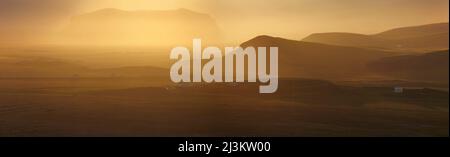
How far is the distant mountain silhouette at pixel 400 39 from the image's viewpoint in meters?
7.51

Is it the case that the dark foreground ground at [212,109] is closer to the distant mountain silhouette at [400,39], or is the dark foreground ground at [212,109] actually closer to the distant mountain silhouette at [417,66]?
the distant mountain silhouette at [417,66]

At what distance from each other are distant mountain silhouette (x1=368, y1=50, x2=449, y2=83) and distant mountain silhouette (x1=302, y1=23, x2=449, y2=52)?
0.16 metres

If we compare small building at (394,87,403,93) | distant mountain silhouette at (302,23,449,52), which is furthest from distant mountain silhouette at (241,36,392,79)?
small building at (394,87,403,93)

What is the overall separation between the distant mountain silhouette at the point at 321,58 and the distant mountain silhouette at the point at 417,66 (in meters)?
0.15

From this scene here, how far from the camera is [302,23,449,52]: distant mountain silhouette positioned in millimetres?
7508

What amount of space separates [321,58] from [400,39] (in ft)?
3.87

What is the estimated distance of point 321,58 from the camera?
7816 millimetres

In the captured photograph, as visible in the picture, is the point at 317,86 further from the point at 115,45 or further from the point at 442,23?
the point at 115,45

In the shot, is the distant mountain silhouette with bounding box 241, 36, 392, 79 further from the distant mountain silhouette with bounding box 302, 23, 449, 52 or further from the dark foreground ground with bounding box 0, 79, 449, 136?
the dark foreground ground with bounding box 0, 79, 449, 136

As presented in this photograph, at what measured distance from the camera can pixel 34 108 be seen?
25.4ft

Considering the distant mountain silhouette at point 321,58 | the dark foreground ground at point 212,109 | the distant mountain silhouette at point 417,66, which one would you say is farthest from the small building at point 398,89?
the distant mountain silhouette at point 321,58

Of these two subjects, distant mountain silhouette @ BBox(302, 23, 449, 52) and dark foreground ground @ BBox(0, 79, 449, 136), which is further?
distant mountain silhouette @ BBox(302, 23, 449, 52)

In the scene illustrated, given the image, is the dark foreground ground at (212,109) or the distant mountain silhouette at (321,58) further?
the distant mountain silhouette at (321,58)
